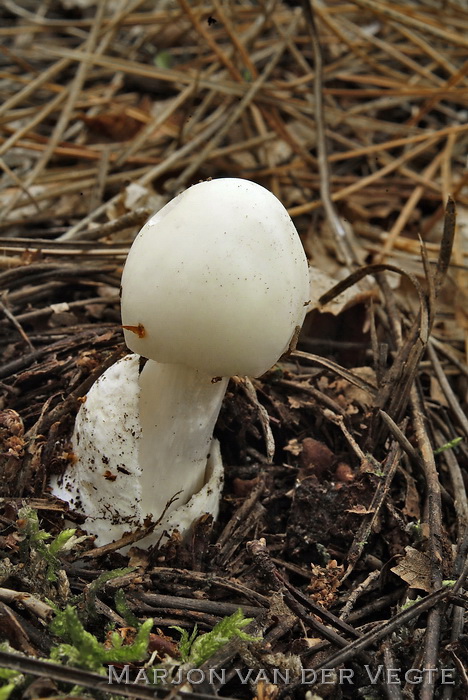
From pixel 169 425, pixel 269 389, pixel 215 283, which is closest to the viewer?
pixel 215 283

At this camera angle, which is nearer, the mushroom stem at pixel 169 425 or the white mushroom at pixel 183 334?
the white mushroom at pixel 183 334

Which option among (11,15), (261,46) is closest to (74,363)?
(261,46)

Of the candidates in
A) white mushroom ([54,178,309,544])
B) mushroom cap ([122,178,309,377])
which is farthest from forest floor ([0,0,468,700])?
mushroom cap ([122,178,309,377])

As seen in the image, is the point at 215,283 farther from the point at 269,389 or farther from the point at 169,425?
the point at 269,389

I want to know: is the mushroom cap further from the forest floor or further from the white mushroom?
the forest floor

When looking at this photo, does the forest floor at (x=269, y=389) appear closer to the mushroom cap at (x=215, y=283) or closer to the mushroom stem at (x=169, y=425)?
the mushroom stem at (x=169, y=425)

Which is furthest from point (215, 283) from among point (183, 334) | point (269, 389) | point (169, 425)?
point (269, 389)

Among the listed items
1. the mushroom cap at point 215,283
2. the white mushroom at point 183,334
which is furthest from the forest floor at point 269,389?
the mushroom cap at point 215,283
